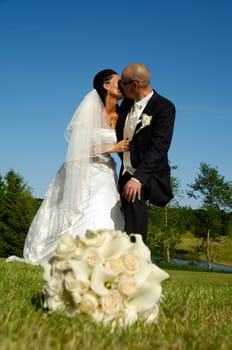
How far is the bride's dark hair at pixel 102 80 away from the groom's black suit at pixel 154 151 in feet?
4.00

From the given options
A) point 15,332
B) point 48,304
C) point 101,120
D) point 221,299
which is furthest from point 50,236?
point 15,332

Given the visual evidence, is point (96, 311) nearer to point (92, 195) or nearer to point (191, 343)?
point (191, 343)

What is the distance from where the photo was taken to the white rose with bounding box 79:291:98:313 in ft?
8.81

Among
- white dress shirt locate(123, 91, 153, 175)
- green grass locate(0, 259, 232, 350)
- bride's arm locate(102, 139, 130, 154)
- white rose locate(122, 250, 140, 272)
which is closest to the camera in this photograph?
green grass locate(0, 259, 232, 350)

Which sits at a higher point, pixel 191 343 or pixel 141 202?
pixel 141 202

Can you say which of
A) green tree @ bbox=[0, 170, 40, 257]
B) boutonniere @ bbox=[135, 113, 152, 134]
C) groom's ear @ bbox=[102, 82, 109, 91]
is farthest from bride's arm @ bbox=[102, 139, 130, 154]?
green tree @ bbox=[0, 170, 40, 257]

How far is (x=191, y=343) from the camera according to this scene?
8.06 ft

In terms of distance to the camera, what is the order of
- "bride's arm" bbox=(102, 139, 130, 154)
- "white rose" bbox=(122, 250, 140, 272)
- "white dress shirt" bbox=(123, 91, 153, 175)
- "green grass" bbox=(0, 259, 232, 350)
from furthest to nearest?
"bride's arm" bbox=(102, 139, 130, 154)
"white dress shirt" bbox=(123, 91, 153, 175)
"white rose" bbox=(122, 250, 140, 272)
"green grass" bbox=(0, 259, 232, 350)

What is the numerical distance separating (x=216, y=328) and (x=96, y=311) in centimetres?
78

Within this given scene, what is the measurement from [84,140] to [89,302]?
4.64 metres

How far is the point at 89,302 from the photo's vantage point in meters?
2.68

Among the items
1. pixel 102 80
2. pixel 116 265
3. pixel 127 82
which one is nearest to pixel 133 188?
pixel 127 82

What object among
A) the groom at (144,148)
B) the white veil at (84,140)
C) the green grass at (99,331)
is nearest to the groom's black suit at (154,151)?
the groom at (144,148)

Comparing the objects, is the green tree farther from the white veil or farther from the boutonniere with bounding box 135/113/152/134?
the boutonniere with bounding box 135/113/152/134
